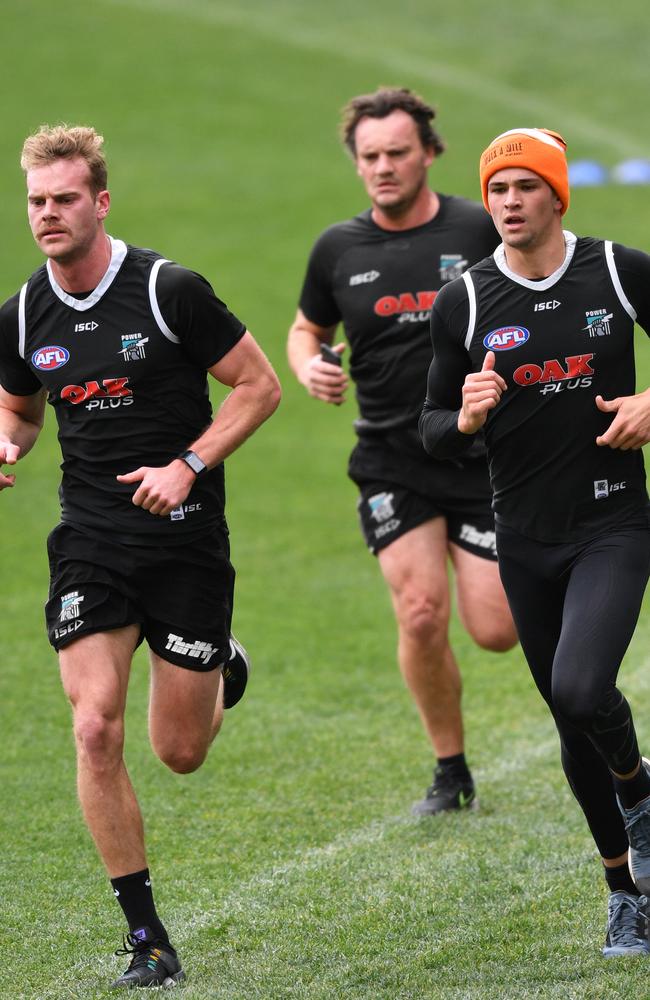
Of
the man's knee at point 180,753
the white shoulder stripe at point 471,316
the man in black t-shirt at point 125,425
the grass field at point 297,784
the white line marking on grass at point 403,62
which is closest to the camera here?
the white shoulder stripe at point 471,316

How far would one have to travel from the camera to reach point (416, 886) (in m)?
6.15

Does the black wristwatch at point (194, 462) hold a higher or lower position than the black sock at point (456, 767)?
higher

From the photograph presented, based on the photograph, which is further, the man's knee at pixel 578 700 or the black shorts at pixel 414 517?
the black shorts at pixel 414 517

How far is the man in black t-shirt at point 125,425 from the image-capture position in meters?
5.49

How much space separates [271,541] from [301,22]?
2675cm

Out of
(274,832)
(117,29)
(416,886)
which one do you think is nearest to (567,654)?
(416,886)

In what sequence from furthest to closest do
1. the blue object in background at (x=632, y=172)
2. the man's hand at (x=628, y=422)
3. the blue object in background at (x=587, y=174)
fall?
the blue object in background at (x=632, y=172)
the blue object in background at (x=587, y=174)
the man's hand at (x=628, y=422)

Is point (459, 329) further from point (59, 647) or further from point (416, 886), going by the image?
point (416, 886)

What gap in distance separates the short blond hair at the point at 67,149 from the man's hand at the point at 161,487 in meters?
1.07

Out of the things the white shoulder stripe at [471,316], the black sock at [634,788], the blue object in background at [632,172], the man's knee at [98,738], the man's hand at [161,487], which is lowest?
the black sock at [634,788]

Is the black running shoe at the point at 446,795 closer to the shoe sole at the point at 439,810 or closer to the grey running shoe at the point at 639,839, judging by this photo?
the shoe sole at the point at 439,810

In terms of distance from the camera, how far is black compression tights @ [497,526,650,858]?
16.1ft

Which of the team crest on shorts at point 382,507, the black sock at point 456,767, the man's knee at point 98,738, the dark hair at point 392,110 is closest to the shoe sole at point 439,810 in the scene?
the black sock at point 456,767

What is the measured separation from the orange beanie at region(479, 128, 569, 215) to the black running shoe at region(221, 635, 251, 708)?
2.13 metres
